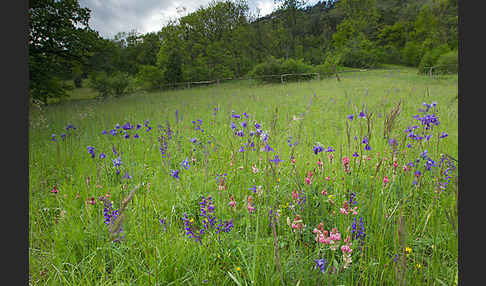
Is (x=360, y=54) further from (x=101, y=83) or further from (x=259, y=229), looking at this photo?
(x=259, y=229)

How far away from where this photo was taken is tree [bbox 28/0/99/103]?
1173cm

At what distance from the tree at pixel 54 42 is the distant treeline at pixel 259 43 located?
0.10 m

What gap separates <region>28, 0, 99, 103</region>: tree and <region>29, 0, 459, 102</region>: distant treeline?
98mm

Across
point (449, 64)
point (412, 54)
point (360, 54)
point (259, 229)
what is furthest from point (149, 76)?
point (412, 54)

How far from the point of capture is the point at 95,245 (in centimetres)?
153

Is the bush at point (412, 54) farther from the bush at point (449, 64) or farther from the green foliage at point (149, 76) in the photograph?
the green foliage at point (149, 76)

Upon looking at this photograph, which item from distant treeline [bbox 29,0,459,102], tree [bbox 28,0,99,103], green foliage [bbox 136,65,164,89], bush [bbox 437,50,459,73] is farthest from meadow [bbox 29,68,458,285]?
green foliage [bbox 136,65,164,89]

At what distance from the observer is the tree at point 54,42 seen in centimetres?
1173

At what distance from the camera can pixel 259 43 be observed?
129 feet

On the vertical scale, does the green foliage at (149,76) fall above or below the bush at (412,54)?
below

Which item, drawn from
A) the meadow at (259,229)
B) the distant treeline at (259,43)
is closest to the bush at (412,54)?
the distant treeline at (259,43)

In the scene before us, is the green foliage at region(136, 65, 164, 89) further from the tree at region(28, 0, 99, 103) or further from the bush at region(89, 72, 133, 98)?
the tree at region(28, 0, 99, 103)
